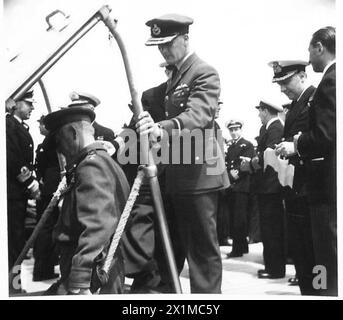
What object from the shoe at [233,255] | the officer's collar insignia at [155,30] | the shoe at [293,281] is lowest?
the shoe at [293,281]

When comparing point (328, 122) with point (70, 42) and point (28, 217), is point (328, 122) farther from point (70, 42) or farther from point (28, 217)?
point (28, 217)

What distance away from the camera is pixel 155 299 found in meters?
2.82

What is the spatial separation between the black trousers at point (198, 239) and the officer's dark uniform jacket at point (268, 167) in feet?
1.01

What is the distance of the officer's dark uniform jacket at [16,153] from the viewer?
292cm

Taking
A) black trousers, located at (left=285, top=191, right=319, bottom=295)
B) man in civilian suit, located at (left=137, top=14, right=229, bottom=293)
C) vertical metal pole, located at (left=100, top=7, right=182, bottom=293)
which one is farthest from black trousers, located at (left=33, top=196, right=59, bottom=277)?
black trousers, located at (left=285, top=191, right=319, bottom=295)

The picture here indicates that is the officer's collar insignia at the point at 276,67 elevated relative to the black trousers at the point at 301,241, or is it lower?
elevated

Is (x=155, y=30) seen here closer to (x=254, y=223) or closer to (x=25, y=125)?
(x=25, y=125)

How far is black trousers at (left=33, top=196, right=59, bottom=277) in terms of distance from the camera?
9.17 ft

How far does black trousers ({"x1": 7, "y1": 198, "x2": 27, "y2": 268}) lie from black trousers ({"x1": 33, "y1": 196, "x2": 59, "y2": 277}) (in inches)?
3.8

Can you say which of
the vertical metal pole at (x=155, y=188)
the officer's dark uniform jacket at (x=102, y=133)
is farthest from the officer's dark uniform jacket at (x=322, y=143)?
the officer's dark uniform jacket at (x=102, y=133)

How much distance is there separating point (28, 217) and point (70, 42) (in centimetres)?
101

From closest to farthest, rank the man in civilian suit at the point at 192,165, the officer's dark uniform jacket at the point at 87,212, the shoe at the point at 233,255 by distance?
the officer's dark uniform jacket at the point at 87,212
the shoe at the point at 233,255
the man in civilian suit at the point at 192,165

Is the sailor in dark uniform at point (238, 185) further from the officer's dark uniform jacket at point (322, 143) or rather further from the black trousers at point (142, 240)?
the black trousers at point (142, 240)
